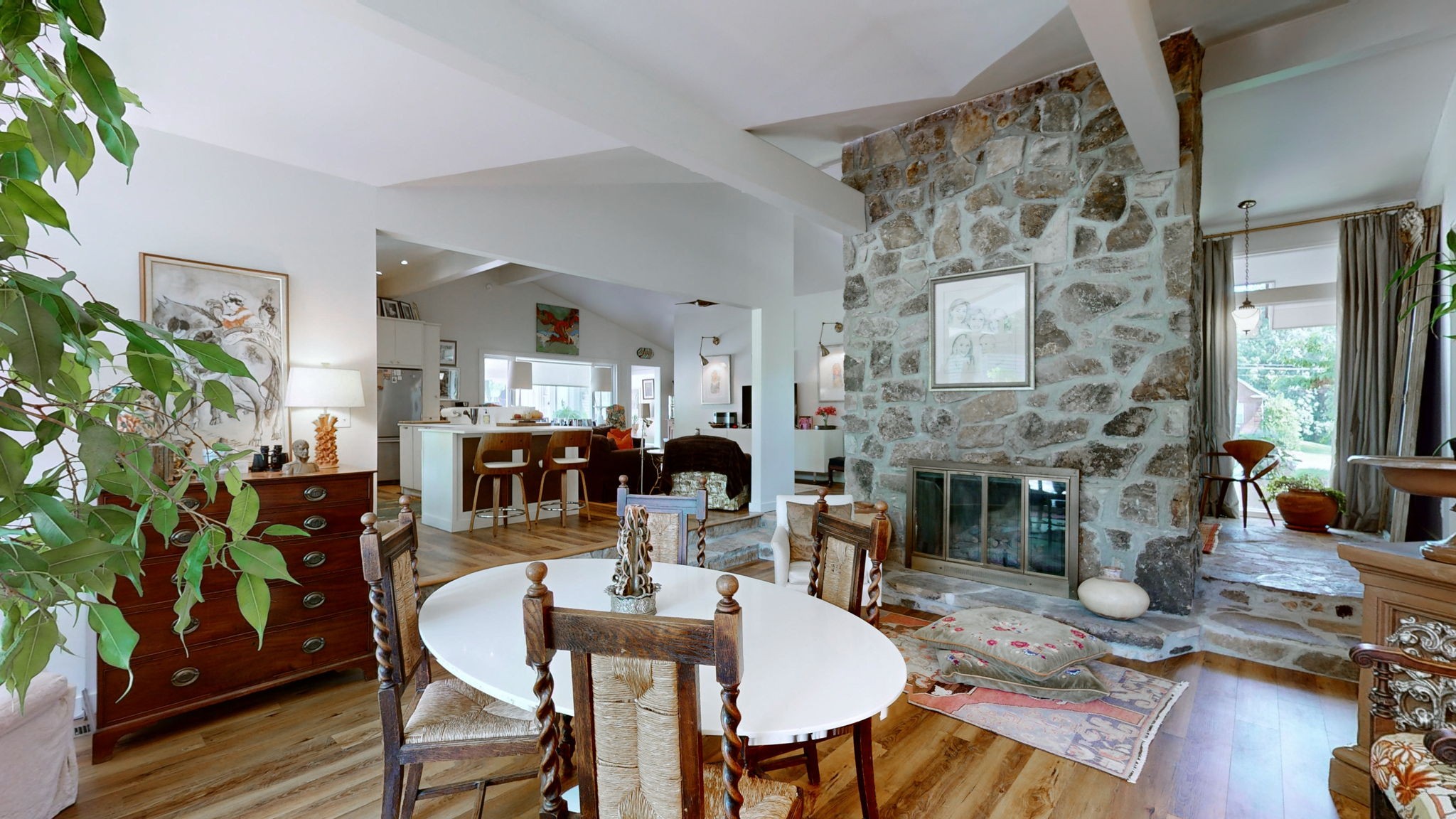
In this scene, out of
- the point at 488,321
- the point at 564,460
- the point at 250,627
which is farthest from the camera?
the point at 488,321

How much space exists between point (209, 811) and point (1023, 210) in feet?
15.0

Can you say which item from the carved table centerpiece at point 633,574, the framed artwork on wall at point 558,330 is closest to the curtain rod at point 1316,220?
the carved table centerpiece at point 633,574

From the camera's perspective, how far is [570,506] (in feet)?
20.6

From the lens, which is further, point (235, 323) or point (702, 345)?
point (702, 345)

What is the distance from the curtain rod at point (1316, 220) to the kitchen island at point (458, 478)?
622 cm

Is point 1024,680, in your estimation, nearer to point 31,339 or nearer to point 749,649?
point 749,649

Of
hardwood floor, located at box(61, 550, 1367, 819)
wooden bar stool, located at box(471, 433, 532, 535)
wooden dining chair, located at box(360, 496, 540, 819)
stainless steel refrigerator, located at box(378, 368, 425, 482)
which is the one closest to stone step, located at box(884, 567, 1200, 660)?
hardwood floor, located at box(61, 550, 1367, 819)

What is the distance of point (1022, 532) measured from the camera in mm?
3768

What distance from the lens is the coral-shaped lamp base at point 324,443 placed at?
325 cm

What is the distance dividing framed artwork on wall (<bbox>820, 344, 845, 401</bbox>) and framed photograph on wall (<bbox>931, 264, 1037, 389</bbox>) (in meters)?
4.50

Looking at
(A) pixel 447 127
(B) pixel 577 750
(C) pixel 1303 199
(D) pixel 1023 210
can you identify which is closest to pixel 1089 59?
(D) pixel 1023 210

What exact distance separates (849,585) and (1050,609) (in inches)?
82.7

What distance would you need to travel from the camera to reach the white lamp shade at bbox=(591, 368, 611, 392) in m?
11.7

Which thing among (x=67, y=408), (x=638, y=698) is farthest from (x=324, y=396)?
(x=67, y=408)
